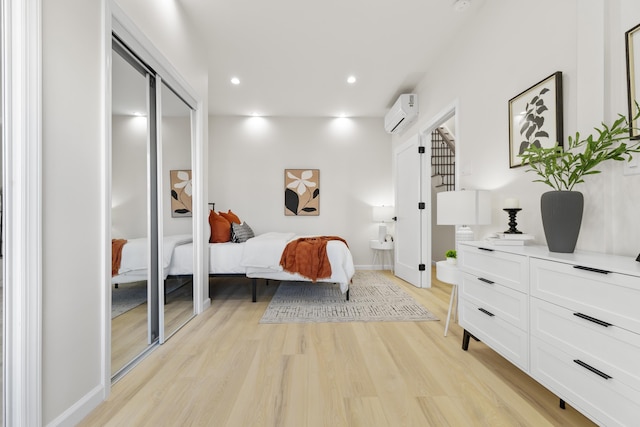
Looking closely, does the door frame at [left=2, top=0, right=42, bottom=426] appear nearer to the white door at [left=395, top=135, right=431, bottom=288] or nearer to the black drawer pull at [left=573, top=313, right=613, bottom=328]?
the black drawer pull at [left=573, top=313, right=613, bottom=328]

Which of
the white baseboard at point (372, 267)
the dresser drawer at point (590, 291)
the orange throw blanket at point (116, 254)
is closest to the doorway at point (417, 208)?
the white baseboard at point (372, 267)

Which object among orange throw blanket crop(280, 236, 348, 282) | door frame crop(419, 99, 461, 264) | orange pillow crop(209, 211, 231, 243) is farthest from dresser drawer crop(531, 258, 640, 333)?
orange pillow crop(209, 211, 231, 243)

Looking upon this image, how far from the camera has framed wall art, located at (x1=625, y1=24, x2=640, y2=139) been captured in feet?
4.40

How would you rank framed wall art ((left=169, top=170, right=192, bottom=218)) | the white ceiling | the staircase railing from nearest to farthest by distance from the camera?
framed wall art ((left=169, top=170, right=192, bottom=218)), the white ceiling, the staircase railing

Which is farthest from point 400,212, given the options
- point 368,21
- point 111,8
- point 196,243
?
point 111,8

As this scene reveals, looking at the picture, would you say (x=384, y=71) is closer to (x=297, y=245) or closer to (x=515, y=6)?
(x=515, y=6)

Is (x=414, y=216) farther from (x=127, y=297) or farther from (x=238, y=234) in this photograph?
(x=127, y=297)

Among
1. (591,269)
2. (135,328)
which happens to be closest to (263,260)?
(135,328)

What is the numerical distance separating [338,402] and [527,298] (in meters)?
1.14

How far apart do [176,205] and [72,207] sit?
1112 mm

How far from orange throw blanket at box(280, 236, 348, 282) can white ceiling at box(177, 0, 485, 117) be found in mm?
2208

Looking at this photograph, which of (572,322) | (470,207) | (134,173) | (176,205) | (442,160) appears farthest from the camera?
(442,160)

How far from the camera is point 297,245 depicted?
11.2ft

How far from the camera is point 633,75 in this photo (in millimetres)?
1355
